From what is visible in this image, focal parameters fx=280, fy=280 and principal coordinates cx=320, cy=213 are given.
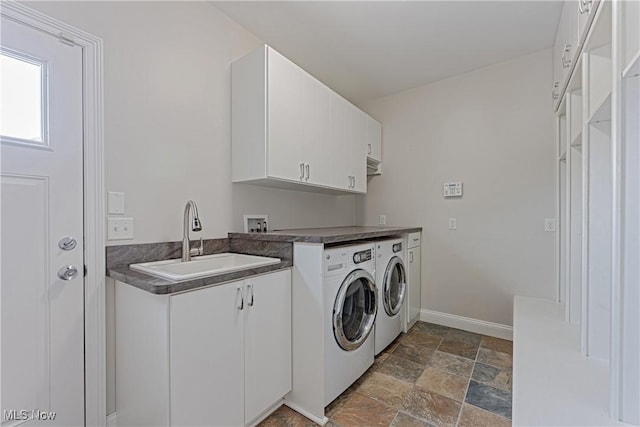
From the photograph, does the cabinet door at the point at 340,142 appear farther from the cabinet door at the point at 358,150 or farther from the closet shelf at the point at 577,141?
the closet shelf at the point at 577,141

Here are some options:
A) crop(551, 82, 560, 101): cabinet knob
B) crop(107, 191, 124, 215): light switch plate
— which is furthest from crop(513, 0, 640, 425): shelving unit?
crop(107, 191, 124, 215): light switch plate

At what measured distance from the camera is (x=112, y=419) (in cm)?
147

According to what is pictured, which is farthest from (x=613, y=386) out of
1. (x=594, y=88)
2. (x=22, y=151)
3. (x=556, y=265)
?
(x=22, y=151)

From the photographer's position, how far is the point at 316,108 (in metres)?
2.29

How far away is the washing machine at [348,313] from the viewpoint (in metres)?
1.63

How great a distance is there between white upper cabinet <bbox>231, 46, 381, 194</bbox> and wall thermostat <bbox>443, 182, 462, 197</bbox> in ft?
3.98

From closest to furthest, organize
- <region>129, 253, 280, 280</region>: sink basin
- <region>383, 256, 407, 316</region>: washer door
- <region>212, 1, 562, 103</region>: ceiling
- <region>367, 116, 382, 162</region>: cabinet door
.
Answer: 1. <region>129, 253, 280, 280</region>: sink basin
2. <region>212, 1, 562, 103</region>: ceiling
3. <region>383, 256, 407, 316</region>: washer door
4. <region>367, 116, 382, 162</region>: cabinet door

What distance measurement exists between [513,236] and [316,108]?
83.0 inches

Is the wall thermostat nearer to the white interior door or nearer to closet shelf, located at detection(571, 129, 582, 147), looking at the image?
closet shelf, located at detection(571, 129, 582, 147)

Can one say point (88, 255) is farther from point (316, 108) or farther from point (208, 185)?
point (316, 108)

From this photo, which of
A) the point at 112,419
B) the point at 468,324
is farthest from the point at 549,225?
the point at 112,419

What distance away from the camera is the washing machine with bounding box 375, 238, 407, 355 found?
2176mm

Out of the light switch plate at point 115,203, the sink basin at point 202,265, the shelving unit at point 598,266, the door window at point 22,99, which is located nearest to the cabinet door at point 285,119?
the sink basin at point 202,265

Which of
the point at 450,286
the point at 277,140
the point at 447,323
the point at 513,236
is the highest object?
the point at 277,140
